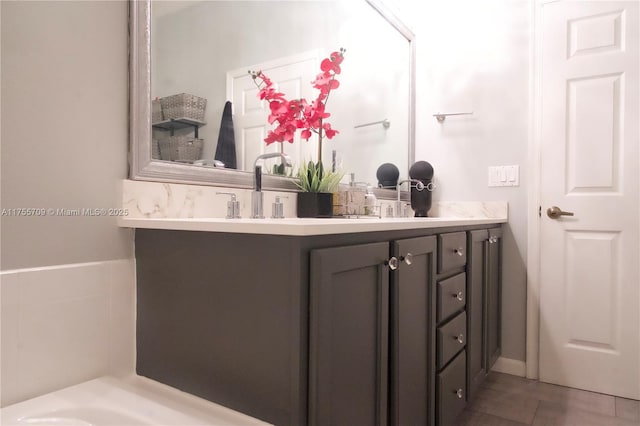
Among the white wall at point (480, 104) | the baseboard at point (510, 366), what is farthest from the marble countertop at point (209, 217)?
the baseboard at point (510, 366)

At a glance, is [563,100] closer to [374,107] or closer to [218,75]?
[374,107]

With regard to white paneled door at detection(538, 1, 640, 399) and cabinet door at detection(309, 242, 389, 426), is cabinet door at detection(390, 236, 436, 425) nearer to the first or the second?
cabinet door at detection(309, 242, 389, 426)

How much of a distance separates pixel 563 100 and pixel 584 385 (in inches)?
58.4

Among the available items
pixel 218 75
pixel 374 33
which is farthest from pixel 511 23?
pixel 218 75

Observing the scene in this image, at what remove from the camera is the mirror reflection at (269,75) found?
1278mm

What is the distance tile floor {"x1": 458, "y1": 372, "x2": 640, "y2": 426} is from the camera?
179 centimetres

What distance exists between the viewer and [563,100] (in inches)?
86.0

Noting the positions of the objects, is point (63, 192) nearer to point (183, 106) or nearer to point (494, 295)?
point (183, 106)

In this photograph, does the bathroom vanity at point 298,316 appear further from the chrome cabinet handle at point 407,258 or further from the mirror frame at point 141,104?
the mirror frame at point 141,104

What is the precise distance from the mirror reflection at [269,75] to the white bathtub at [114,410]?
64 centimetres

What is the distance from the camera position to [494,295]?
2217 mm

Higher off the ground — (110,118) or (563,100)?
(563,100)

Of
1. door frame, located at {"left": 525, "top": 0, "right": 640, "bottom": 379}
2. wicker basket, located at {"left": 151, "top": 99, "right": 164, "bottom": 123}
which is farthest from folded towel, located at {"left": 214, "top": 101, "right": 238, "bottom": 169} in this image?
door frame, located at {"left": 525, "top": 0, "right": 640, "bottom": 379}

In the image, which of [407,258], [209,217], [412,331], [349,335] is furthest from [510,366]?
[209,217]
